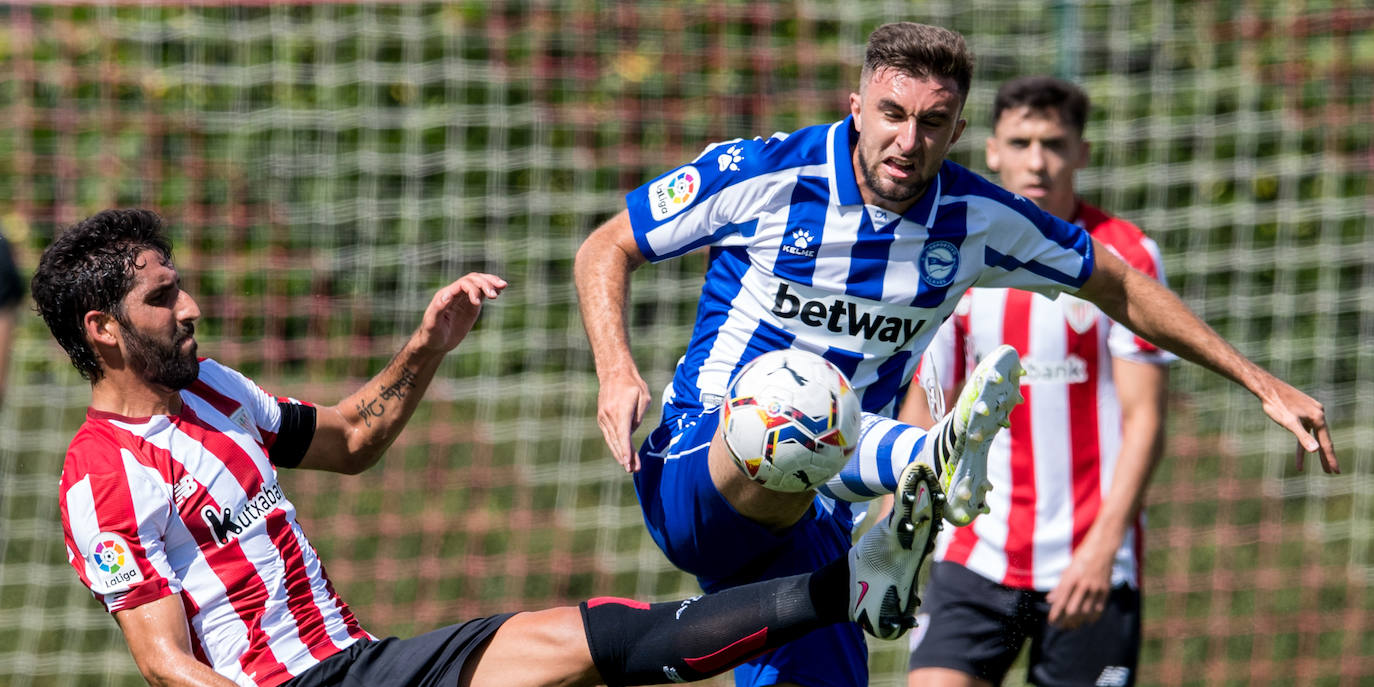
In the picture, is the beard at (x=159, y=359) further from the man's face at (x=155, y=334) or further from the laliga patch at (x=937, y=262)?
the laliga patch at (x=937, y=262)

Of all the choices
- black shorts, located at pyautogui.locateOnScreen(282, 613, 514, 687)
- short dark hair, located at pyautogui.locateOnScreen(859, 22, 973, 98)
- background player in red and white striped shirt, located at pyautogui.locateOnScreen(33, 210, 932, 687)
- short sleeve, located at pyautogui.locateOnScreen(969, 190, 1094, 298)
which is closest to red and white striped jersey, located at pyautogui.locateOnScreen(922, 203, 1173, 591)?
short sleeve, located at pyautogui.locateOnScreen(969, 190, 1094, 298)

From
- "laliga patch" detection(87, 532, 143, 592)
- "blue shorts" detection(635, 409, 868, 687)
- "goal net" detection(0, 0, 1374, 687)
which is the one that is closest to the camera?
"laliga patch" detection(87, 532, 143, 592)

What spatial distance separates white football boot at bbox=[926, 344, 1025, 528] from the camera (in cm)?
347

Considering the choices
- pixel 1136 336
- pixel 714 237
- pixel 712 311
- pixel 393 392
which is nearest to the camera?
pixel 714 237

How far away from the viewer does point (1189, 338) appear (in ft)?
14.2

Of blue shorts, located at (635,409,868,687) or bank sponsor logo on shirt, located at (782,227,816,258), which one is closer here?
blue shorts, located at (635,409,868,687)

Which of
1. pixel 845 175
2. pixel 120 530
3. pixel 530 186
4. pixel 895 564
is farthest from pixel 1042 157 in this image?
pixel 530 186

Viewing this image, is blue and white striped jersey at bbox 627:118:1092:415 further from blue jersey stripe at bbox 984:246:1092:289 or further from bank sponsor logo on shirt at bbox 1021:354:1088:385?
bank sponsor logo on shirt at bbox 1021:354:1088:385

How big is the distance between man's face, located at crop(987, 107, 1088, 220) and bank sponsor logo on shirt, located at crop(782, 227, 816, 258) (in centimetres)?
143

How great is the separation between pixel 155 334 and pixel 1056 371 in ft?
9.64

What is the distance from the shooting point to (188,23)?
7996mm

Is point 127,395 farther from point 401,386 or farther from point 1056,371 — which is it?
point 1056,371

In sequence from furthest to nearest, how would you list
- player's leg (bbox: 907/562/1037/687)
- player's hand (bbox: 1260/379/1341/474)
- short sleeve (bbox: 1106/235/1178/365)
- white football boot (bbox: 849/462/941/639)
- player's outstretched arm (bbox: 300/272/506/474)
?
player's leg (bbox: 907/562/1037/687)
short sleeve (bbox: 1106/235/1178/365)
player's outstretched arm (bbox: 300/272/506/474)
player's hand (bbox: 1260/379/1341/474)
white football boot (bbox: 849/462/941/639)

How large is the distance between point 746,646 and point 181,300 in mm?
1675
